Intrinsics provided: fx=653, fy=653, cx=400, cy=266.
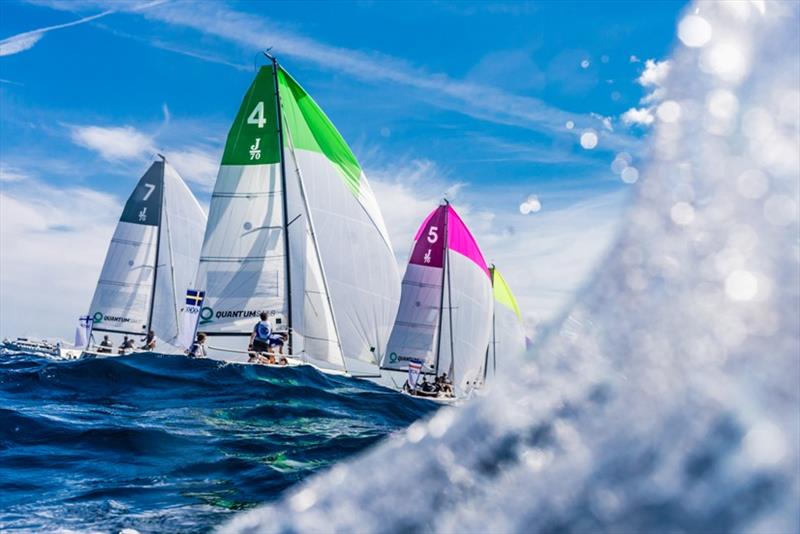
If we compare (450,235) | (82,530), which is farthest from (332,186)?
(82,530)

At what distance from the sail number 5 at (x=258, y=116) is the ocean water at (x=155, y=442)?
1432 centimetres

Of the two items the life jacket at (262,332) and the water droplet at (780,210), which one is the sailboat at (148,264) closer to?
the life jacket at (262,332)

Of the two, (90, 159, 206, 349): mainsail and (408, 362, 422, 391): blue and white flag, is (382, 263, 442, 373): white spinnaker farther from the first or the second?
(90, 159, 206, 349): mainsail

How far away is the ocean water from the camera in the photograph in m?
4.46

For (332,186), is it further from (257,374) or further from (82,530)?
(82,530)

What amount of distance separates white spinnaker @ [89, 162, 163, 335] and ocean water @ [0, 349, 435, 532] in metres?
26.7

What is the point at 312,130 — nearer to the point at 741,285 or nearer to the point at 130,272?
the point at 130,272

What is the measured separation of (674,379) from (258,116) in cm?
2546

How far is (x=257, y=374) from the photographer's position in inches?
581

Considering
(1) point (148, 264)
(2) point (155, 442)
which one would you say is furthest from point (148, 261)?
(2) point (155, 442)

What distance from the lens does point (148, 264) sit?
39.1m

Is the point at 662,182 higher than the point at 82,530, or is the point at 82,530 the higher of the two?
the point at 662,182

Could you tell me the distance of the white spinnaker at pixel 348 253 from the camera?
971 inches

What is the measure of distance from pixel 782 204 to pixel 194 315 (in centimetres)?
2333
